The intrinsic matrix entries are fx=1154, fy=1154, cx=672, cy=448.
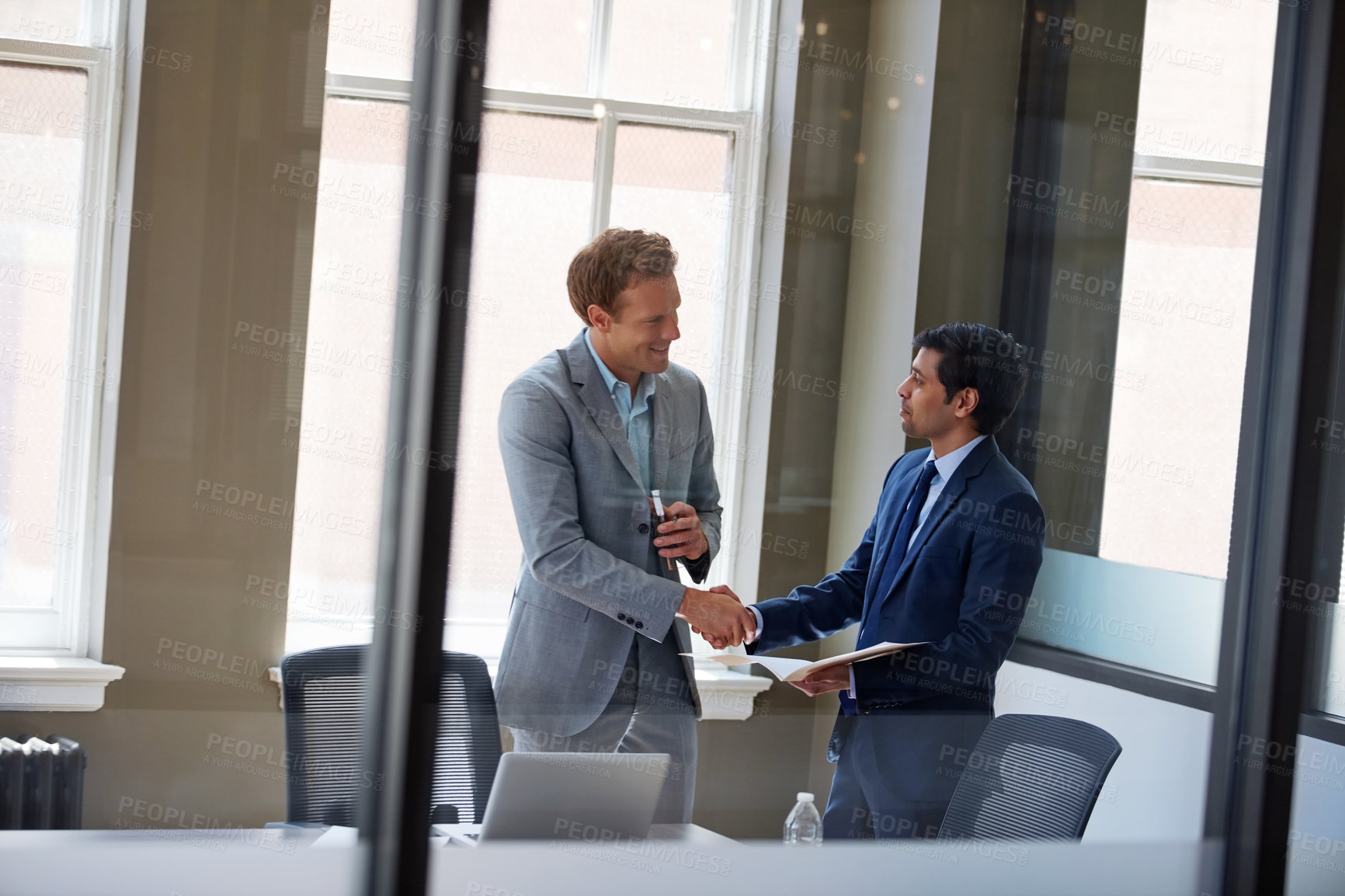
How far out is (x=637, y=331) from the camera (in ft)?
8.47

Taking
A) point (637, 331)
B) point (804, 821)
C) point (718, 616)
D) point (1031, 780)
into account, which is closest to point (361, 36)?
point (637, 331)

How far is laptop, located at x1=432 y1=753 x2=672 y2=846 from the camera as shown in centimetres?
187

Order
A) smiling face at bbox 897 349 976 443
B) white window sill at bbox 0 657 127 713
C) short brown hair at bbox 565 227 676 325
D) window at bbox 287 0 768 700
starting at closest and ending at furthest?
white window sill at bbox 0 657 127 713, short brown hair at bbox 565 227 676 325, smiling face at bbox 897 349 976 443, window at bbox 287 0 768 700

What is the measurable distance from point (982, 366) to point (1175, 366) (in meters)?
0.69

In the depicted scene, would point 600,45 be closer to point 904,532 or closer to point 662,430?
point 662,430

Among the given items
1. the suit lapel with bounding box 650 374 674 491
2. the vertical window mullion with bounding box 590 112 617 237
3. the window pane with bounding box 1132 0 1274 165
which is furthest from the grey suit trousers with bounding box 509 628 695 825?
the window pane with bounding box 1132 0 1274 165

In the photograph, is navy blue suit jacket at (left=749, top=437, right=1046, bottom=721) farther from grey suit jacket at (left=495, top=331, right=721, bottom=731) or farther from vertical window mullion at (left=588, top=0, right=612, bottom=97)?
vertical window mullion at (left=588, top=0, right=612, bottom=97)

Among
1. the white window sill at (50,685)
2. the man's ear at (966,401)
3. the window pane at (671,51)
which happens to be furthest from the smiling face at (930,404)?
the white window sill at (50,685)

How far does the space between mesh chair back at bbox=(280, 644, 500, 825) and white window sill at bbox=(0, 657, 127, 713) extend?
1.10 ft

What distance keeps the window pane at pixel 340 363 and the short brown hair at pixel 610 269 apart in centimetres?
57

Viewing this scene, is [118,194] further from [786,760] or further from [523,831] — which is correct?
[786,760]

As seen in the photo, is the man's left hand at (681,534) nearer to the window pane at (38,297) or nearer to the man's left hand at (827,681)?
the man's left hand at (827,681)

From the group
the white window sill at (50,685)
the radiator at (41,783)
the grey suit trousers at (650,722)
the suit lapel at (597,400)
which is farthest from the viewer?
the suit lapel at (597,400)

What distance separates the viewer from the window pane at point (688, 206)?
3178 mm
